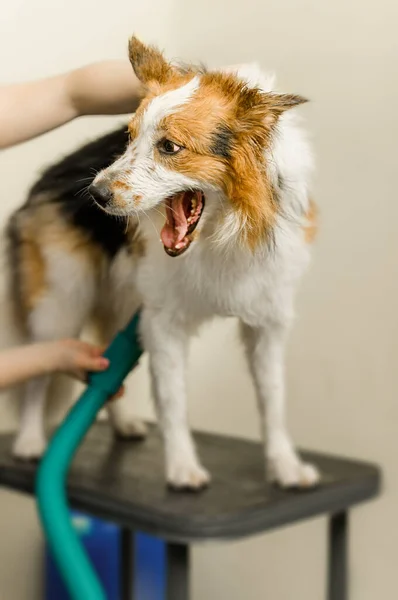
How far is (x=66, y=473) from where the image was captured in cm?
107

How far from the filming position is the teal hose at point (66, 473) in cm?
93

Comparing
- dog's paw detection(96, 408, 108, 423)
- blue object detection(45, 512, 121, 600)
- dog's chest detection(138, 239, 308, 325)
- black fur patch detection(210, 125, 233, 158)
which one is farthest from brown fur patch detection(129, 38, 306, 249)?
blue object detection(45, 512, 121, 600)

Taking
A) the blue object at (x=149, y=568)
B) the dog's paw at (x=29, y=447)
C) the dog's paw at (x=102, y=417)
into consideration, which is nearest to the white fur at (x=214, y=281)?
the dog's paw at (x=29, y=447)

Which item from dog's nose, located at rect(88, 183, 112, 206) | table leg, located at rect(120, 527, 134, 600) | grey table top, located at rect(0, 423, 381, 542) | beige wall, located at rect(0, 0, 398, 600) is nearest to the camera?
dog's nose, located at rect(88, 183, 112, 206)

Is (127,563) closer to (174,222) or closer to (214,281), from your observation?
(214,281)

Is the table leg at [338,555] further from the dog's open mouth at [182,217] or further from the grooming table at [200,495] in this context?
the dog's open mouth at [182,217]

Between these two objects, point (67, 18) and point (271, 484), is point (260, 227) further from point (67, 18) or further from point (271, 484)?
point (67, 18)

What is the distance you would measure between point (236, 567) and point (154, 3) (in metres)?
1.16

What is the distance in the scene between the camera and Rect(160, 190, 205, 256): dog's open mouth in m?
0.82

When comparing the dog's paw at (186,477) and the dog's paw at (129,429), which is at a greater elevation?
the dog's paw at (186,477)

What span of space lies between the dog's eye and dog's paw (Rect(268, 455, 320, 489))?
474 mm

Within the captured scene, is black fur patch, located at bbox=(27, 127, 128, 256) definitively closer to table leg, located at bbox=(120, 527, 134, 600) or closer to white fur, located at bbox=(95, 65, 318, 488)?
white fur, located at bbox=(95, 65, 318, 488)

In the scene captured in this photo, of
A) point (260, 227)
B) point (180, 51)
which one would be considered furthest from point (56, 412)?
point (180, 51)

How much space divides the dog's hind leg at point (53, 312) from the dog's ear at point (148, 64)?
372 mm
